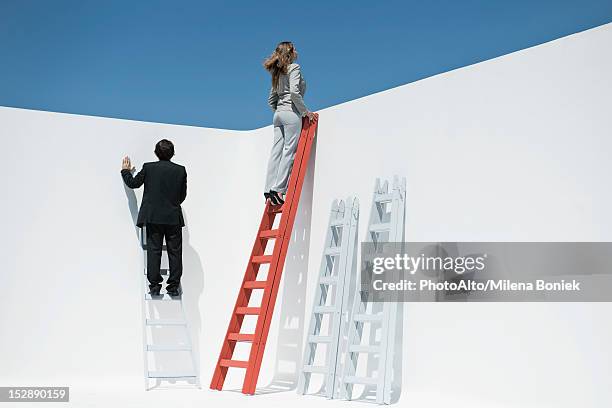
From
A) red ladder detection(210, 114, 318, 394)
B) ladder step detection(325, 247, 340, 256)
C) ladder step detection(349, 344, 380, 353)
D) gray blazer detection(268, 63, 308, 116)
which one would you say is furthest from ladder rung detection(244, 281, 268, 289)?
gray blazer detection(268, 63, 308, 116)

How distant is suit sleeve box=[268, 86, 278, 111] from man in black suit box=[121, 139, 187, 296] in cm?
90

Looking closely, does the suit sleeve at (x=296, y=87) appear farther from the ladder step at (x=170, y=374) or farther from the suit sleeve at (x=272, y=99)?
the ladder step at (x=170, y=374)

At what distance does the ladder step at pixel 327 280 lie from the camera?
5594 millimetres

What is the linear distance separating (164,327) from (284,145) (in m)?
1.80

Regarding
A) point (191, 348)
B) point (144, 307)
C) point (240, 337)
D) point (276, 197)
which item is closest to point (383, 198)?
point (276, 197)

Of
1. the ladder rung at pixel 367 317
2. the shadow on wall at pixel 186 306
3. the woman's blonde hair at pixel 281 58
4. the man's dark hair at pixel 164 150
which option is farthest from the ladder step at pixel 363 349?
the man's dark hair at pixel 164 150

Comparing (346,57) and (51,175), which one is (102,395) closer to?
(51,175)

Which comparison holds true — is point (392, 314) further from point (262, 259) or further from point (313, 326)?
point (262, 259)

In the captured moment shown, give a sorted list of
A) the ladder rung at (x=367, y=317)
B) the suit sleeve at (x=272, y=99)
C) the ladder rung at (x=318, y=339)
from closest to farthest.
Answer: the ladder rung at (x=367, y=317)
the ladder rung at (x=318, y=339)
the suit sleeve at (x=272, y=99)

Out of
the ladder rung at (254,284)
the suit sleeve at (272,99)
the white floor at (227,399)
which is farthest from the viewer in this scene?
the suit sleeve at (272,99)

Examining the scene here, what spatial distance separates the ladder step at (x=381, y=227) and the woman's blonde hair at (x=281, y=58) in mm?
1426

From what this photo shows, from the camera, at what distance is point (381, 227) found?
5.41 metres

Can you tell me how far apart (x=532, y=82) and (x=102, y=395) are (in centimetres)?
341

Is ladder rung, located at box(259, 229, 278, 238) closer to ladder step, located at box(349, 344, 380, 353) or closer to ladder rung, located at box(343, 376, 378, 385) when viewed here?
ladder step, located at box(349, 344, 380, 353)
